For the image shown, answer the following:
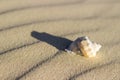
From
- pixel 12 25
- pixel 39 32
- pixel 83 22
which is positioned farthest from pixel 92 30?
pixel 12 25

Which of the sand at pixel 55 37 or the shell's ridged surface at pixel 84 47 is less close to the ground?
the shell's ridged surface at pixel 84 47

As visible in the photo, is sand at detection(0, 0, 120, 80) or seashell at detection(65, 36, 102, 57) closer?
sand at detection(0, 0, 120, 80)

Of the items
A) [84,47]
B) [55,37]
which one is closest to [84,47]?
[84,47]

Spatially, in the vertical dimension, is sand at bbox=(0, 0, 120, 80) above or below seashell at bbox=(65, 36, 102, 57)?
below

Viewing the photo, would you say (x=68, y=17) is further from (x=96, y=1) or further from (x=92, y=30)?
(x=96, y=1)

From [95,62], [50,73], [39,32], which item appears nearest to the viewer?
[50,73]

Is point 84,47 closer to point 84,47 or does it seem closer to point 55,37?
point 84,47
